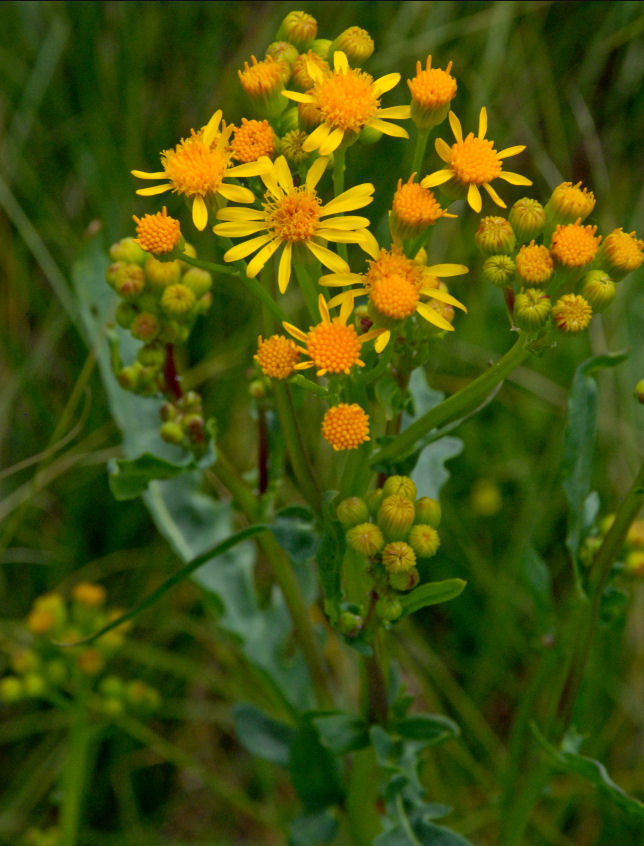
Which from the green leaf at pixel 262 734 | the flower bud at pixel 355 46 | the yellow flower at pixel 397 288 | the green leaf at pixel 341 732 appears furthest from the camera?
the green leaf at pixel 262 734

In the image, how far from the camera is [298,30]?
2104 millimetres

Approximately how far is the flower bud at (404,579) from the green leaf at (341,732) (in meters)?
0.60

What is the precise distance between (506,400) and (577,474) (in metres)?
1.45

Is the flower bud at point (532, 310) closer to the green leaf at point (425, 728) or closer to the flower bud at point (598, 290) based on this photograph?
the flower bud at point (598, 290)

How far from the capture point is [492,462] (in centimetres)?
369

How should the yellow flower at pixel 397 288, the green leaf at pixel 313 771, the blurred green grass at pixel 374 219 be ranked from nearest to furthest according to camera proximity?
the yellow flower at pixel 397 288 < the green leaf at pixel 313 771 < the blurred green grass at pixel 374 219

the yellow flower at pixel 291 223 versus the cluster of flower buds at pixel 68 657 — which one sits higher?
the yellow flower at pixel 291 223

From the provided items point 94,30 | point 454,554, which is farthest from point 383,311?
point 94,30

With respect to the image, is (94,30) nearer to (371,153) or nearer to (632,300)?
(371,153)

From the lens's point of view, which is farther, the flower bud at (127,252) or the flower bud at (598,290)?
the flower bud at (127,252)

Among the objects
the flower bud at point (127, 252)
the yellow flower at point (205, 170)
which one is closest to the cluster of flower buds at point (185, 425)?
the flower bud at point (127, 252)

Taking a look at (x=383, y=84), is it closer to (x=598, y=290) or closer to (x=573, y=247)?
(x=573, y=247)

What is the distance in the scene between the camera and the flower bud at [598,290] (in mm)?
1927

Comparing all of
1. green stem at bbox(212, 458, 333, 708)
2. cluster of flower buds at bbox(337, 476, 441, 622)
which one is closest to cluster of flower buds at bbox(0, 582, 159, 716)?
green stem at bbox(212, 458, 333, 708)
